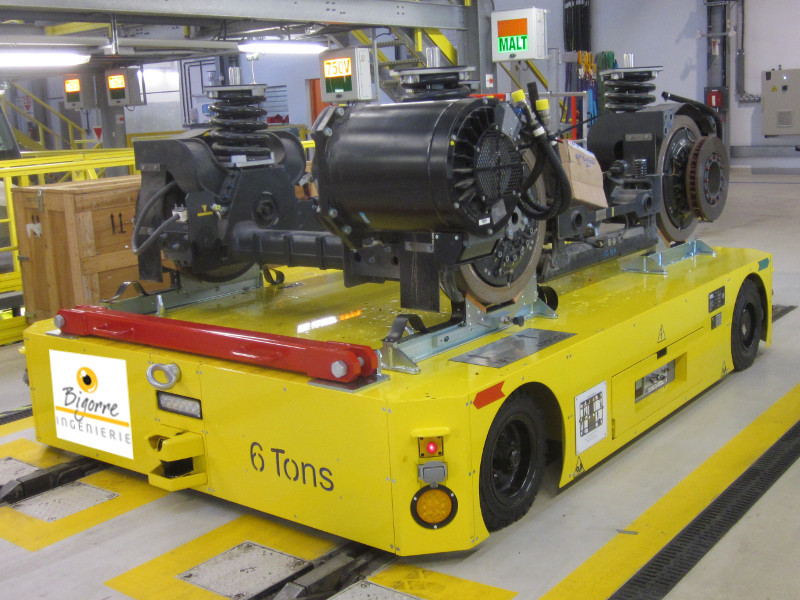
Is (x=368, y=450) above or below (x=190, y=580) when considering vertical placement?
above

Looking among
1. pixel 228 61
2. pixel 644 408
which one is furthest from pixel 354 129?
pixel 228 61

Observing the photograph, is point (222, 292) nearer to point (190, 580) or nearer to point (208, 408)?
point (208, 408)

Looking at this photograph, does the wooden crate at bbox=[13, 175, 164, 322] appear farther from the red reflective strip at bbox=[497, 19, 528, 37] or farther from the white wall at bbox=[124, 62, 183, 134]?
the white wall at bbox=[124, 62, 183, 134]

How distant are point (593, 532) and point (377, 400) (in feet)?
3.60

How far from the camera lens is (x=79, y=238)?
645 cm

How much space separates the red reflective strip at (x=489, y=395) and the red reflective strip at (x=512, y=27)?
7690mm

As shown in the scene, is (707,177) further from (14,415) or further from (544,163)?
(14,415)

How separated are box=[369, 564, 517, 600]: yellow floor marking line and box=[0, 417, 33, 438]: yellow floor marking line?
274 centimetres

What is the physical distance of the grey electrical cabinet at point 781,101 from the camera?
15898 mm

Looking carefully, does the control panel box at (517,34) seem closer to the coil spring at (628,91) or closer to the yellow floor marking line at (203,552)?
the coil spring at (628,91)

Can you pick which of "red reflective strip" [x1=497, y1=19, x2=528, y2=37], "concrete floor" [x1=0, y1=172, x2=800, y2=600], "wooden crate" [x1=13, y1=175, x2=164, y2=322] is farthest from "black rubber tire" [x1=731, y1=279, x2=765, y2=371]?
"red reflective strip" [x1=497, y1=19, x2=528, y2=37]

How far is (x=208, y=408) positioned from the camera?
148 inches

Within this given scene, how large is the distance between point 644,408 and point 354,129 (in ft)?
6.71

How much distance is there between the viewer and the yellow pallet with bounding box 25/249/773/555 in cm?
323
